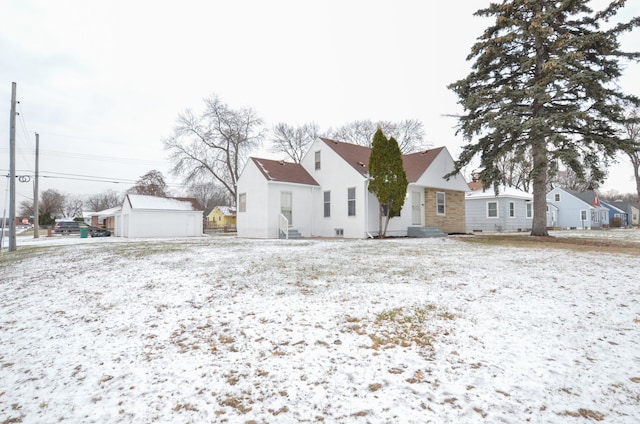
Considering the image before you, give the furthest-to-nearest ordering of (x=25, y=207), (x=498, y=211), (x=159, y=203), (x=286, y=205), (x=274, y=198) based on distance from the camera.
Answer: (x=25, y=207)
(x=159, y=203)
(x=498, y=211)
(x=286, y=205)
(x=274, y=198)

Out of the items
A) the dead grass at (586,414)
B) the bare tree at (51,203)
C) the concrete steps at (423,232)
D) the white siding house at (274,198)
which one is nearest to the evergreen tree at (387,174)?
the concrete steps at (423,232)

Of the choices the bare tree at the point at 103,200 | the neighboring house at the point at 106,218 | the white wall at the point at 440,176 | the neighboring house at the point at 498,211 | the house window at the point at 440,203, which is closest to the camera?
the white wall at the point at 440,176

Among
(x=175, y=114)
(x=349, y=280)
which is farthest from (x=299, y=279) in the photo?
(x=175, y=114)

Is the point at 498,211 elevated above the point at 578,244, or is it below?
above

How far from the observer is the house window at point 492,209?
25.8 meters

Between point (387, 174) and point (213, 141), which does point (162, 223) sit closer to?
point (213, 141)

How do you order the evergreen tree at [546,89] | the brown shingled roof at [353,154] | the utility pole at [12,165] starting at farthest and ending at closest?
the brown shingled roof at [353,154], the utility pole at [12,165], the evergreen tree at [546,89]

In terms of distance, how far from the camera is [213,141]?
106 feet

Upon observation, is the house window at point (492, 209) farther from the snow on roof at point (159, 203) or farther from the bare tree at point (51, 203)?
the bare tree at point (51, 203)

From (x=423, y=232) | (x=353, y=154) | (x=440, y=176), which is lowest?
(x=423, y=232)

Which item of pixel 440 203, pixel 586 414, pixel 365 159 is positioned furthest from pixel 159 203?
pixel 586 414

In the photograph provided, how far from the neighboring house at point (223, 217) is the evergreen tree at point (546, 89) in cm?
4746

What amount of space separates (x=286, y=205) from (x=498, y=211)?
695 inches

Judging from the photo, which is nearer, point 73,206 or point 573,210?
point 573,210
